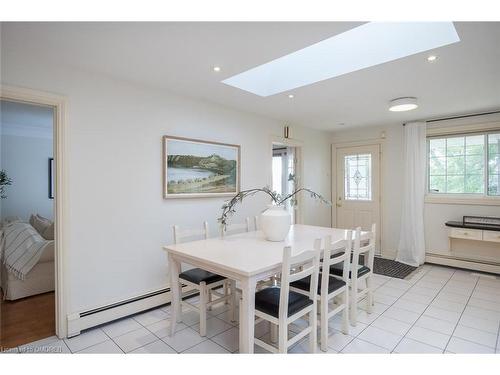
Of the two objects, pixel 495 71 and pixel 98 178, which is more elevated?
pixel 495 71

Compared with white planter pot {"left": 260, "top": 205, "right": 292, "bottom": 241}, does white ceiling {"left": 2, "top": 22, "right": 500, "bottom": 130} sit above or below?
above

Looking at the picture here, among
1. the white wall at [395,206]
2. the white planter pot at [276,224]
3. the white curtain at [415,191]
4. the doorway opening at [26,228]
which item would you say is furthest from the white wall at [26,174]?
the white curtain at [415,191]

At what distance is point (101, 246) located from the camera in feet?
8.63

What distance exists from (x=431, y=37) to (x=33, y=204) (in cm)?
681

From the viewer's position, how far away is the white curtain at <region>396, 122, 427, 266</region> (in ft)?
14.9

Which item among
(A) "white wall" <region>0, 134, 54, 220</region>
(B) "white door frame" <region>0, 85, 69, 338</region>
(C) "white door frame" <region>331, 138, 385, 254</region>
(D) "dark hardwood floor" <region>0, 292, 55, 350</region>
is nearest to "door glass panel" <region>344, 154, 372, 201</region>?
(C) "white door frame" <region>331, 138, 385, 254</region>

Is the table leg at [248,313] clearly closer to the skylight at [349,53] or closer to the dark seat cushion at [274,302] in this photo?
the dark seat cushion at [274,302]

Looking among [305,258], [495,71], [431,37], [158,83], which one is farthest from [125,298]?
[495,71]

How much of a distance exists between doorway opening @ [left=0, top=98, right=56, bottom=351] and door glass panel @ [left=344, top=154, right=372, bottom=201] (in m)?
4.73

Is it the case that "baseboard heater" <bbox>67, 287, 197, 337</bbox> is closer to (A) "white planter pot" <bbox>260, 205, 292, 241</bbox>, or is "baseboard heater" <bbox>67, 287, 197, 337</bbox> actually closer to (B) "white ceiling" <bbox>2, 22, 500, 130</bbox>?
(A) "white planter pot" <bbox>260, 205, 292, 241</bbox>

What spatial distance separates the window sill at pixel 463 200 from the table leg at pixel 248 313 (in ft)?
13.1

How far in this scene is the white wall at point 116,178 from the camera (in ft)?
8.01

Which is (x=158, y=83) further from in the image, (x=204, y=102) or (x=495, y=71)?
(x=495, y=71)
